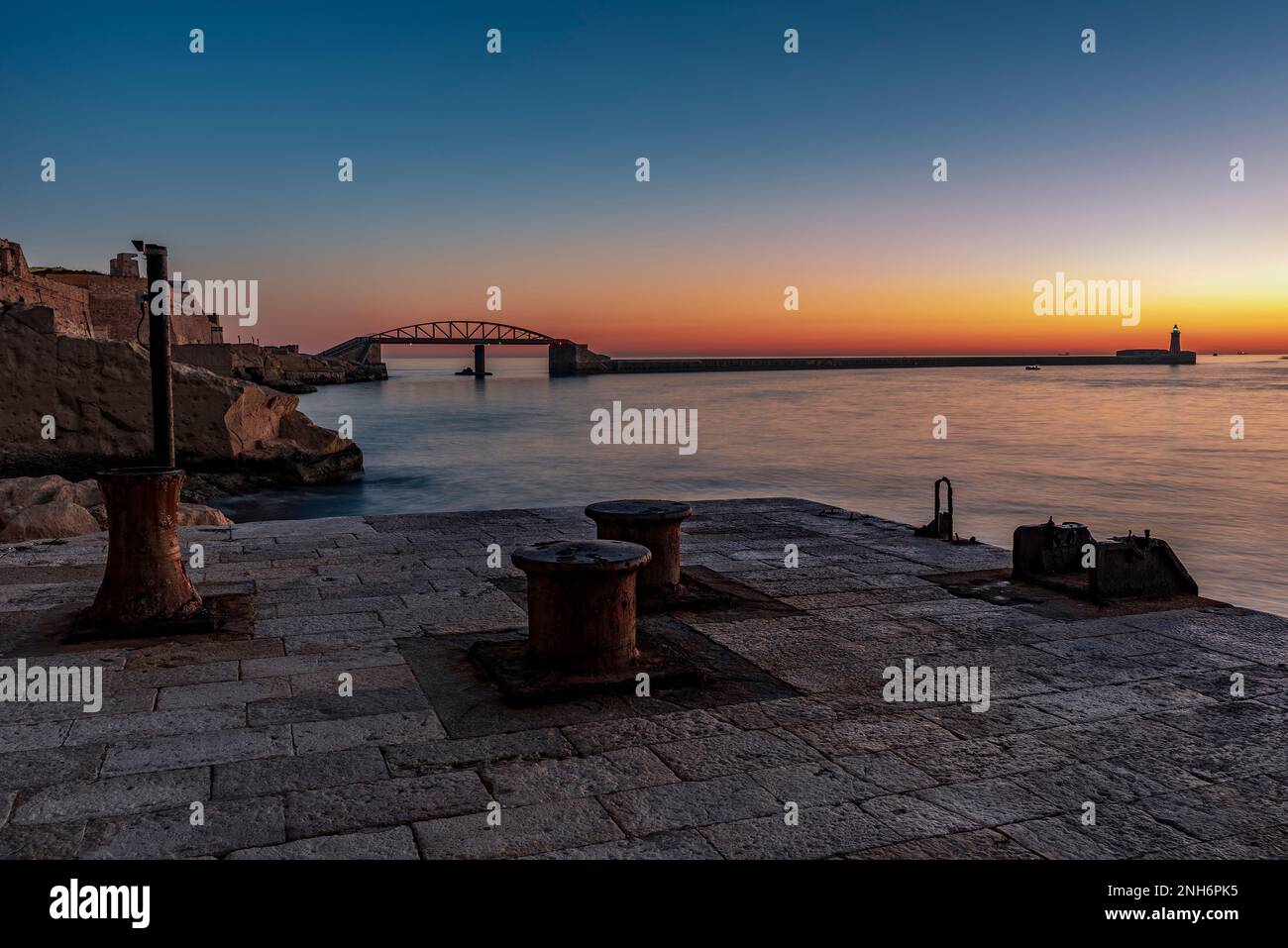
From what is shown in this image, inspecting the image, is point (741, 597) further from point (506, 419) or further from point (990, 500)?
point (506, 419)

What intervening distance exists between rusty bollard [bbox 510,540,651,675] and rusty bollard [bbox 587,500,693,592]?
1.50 m

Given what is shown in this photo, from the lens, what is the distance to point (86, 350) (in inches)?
696

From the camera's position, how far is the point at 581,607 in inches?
193

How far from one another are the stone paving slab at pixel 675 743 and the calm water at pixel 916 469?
364 inches

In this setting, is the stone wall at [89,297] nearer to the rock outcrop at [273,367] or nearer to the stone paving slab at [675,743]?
the rock outcrop at [273,367]

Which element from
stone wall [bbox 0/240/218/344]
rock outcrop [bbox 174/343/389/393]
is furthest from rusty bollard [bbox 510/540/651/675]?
rock outcrop [bbox 174/343/389/393]

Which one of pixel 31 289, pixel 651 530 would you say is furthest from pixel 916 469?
pixel 31 289

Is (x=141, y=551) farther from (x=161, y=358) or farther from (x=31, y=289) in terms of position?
(x=31, y=289)

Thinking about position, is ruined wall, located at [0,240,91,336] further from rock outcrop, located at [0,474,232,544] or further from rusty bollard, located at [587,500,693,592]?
rusty bollard, located at [587,500,693,592]

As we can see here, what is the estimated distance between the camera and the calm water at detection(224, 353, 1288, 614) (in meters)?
18.9

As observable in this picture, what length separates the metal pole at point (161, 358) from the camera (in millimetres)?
6393

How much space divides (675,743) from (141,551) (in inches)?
144
